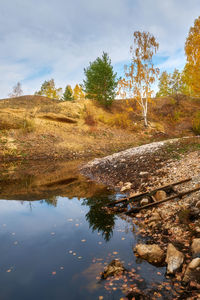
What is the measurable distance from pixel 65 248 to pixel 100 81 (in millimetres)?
30249

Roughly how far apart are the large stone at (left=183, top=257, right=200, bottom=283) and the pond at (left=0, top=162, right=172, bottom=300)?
503 millimetres

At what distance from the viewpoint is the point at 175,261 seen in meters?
4.02

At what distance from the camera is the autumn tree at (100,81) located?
31.9 meters

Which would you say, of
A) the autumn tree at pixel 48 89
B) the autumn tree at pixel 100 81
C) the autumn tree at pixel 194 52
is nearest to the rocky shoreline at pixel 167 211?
the autumn tree at pixel 194 52

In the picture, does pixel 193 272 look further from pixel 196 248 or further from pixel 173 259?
pixel 196 248

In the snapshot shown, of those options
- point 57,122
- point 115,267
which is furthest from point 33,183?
point 57,122

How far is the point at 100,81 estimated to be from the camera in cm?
3209

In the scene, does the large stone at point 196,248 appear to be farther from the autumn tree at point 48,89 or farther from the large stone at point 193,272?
the autumn tree at point 48,89

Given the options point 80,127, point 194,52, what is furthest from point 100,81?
point 194,52

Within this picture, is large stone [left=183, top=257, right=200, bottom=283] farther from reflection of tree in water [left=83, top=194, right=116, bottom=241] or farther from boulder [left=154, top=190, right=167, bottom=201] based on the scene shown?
boulder [left=154, top=190, right=167, bottom=201]

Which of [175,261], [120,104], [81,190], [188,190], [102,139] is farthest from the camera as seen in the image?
[120,104]

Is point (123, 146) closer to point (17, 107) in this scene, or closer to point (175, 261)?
point (17, 107)

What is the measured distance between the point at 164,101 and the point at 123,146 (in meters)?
19.6

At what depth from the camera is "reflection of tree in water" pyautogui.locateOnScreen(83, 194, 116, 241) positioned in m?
5.99
